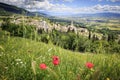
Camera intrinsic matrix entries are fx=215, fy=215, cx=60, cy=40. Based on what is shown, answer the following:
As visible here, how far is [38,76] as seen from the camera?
6.66ft

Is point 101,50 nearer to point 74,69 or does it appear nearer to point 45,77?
point 74,69

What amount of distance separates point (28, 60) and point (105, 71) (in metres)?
0.88

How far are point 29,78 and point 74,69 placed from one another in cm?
58

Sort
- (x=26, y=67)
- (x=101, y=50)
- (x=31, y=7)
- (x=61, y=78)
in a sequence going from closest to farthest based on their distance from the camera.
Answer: (x=61, y=78) < (x=26, y=67) < (x=101, y=50) < (x=31, y=7)

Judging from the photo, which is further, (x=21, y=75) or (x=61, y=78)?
(x=21, y=75)

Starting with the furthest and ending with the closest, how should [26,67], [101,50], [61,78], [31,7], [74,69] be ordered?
[31,7] → [101,50] → [74,69] → [26,67] → [61,78]

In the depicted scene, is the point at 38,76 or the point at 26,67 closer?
the point at 38,76

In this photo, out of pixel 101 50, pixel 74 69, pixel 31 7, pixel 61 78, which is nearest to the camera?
pixel 61 78

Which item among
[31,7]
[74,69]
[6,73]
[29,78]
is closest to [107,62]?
[74,69]

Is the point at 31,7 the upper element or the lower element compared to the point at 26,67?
upper

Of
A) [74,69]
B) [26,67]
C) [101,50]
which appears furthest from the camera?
[101,50]

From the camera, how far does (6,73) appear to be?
218 centimetres

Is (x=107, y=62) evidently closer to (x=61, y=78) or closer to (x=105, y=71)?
(x=105, y=71)

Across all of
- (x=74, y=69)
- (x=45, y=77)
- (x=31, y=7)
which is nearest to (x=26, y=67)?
(x=45, y=77)
